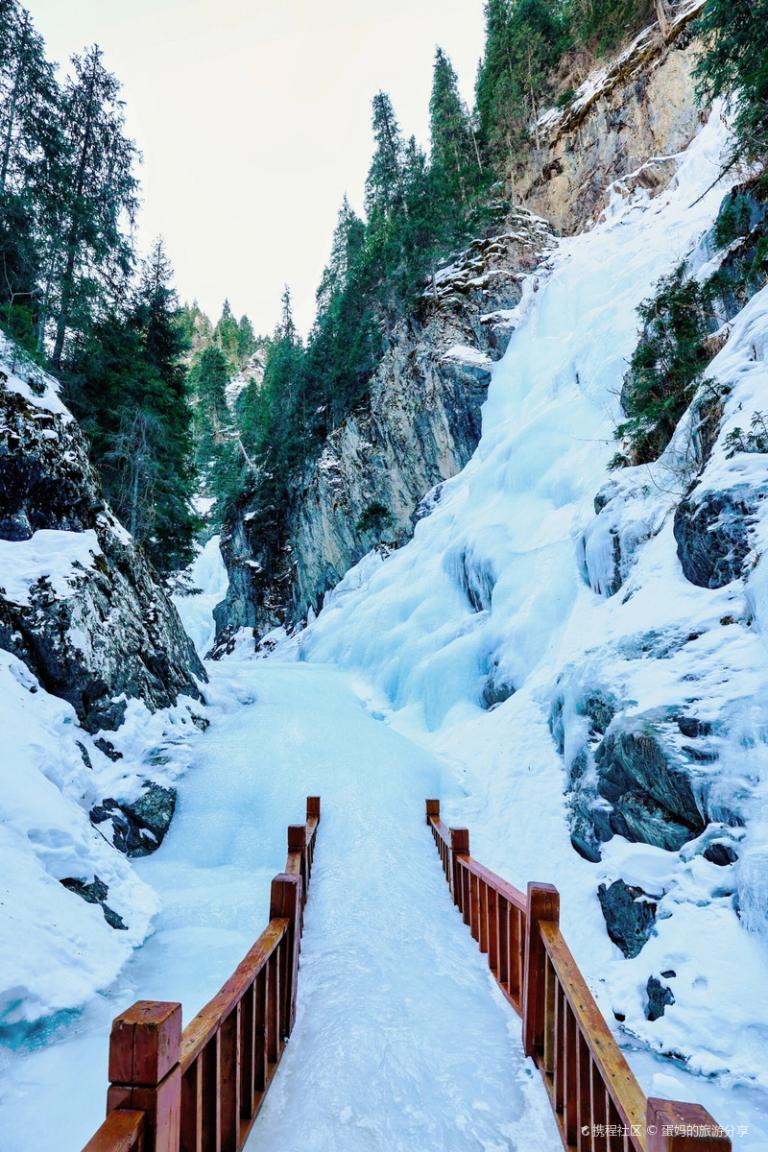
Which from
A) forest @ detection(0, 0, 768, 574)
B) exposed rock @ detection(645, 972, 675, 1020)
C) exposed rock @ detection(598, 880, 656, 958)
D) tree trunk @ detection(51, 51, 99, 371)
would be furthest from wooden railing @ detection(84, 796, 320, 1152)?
tree trunk @ detection(51, 51, 99, 371)

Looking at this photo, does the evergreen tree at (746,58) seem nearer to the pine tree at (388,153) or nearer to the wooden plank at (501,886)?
the wooden plank at (501,886)

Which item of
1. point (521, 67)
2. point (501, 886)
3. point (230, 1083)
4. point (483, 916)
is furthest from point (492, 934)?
point (521, 67)

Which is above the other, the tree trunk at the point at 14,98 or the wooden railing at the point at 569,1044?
the tree trunk at the point at 14,98

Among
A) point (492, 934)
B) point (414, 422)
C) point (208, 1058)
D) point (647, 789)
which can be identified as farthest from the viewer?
point (414, 422)

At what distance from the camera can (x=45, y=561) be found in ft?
23.5

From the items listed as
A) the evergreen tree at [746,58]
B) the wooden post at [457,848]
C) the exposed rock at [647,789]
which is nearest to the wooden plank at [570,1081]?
the exposed rock at [647,789]

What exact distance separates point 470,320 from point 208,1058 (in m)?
22.9

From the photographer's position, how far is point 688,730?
4.28m

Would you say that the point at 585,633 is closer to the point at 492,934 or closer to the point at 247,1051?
the point at 492,934

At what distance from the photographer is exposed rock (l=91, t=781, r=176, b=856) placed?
5848 millimetres

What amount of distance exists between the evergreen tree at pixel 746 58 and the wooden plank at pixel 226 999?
1188 cm

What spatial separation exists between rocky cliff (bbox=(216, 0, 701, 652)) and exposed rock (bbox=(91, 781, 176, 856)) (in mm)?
14881

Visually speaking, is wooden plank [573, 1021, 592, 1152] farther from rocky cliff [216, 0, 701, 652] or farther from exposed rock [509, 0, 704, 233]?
exposed rock [509, 0, 704, 233]

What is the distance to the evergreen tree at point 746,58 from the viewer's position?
8.17 m
